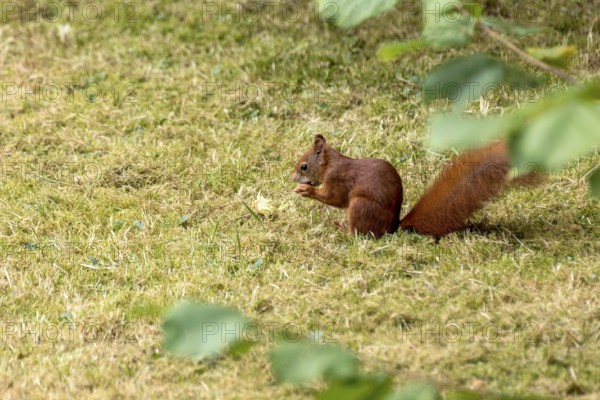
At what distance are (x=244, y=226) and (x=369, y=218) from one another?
646mm

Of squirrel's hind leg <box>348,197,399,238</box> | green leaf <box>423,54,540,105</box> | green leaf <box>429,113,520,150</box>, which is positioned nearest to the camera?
green leaf <box>429,113,520,150</box>

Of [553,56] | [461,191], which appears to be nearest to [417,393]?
[553,56]

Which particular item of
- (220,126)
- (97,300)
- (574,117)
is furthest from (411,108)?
(574,117)

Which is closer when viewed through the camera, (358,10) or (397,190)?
(358,10)

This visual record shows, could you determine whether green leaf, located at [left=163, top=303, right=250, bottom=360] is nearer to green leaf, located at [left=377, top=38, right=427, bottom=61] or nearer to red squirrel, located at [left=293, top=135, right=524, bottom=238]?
green leaf, located at [left=377, top=38, right=427, bottom=61]

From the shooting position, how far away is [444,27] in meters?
1.68

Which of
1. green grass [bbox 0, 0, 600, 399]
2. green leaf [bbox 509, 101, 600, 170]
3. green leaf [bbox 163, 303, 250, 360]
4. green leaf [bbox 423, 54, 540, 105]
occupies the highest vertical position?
green leaf [bbox 509, 101, 600, 170]

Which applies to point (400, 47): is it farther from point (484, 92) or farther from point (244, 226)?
point (244, 226)

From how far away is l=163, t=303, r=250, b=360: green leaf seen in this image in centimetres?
121

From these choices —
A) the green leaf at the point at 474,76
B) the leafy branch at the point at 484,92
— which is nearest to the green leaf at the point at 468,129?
the leafy branch at the point at 484,92

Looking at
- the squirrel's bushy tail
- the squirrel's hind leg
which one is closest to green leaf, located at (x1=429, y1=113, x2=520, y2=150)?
the squirrel's bushy tail

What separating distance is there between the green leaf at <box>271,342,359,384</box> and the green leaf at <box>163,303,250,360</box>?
0.25ft

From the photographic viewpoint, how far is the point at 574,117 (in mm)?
1124

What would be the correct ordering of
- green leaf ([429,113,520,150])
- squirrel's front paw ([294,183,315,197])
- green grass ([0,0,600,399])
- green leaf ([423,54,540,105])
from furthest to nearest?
squirrel's front paw ([294,183,315,197]) → green grass ([0,0,600,399]) → green leaf ([423,54,540,105]) → green leaf ([429,113,520,150])
